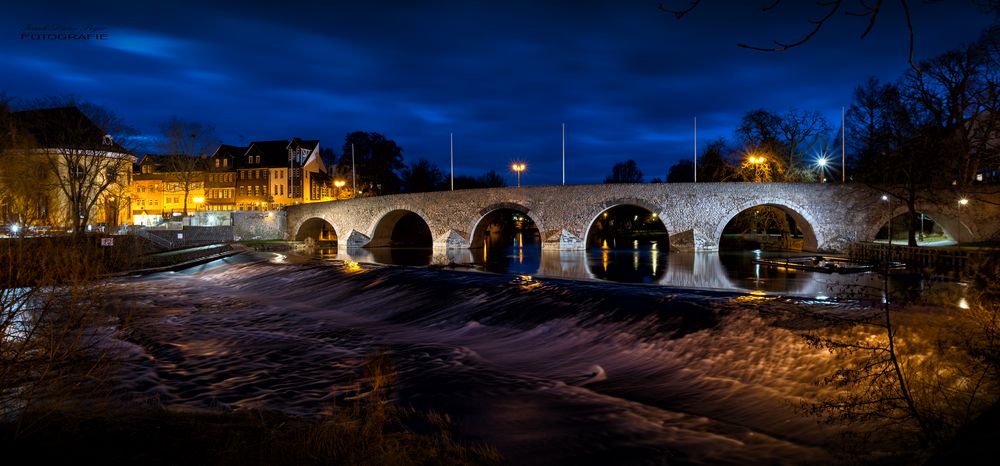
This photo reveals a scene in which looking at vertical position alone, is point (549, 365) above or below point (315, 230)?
below

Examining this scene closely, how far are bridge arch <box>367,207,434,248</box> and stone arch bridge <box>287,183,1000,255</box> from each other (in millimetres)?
2252

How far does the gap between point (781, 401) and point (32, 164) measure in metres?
43.6

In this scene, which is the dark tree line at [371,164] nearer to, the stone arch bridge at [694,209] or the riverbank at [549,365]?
the stone arch bridge at [694,209]

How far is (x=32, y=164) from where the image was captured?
3722 cm

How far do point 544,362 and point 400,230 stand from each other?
179ft

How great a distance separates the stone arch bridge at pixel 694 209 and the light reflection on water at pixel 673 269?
1826 mm

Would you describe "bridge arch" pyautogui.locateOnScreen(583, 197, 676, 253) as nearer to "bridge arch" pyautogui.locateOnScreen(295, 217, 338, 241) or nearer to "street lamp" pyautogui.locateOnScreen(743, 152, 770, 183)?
"street lamp" pyautogui.locateOnScreen(743, 152, 770, 183)

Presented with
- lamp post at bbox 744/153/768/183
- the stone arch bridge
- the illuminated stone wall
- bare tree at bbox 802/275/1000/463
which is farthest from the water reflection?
the illuminated stone wall

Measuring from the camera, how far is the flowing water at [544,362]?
309 inches

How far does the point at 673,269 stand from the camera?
30547 mm

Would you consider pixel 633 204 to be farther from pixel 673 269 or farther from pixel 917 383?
pixel 917 383

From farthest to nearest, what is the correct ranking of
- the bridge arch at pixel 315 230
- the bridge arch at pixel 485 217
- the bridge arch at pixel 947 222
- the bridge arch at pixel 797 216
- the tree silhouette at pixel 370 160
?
the tree silhouette at pixel 370 160 < the bridge arch at pixel 315 230 < the bridge arch at pixel 485 217 < the bridge arch at pixel 797 216 < the bridge arch at pixel 947 222

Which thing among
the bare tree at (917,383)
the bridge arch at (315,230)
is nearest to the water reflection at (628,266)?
the bare tree at (917,383)

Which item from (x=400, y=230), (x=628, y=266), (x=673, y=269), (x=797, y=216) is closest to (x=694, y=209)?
(x=797, y=216)
